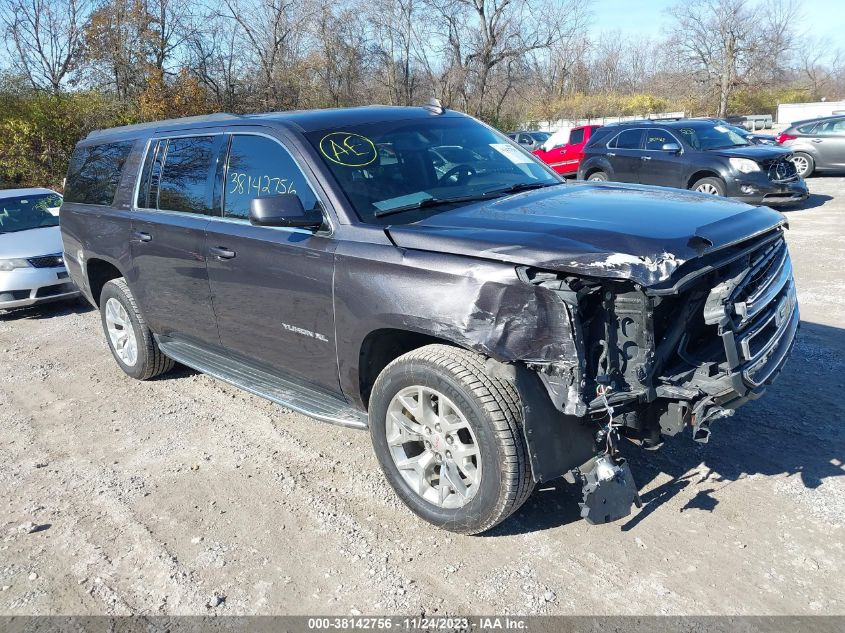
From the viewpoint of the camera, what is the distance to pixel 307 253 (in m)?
3.61

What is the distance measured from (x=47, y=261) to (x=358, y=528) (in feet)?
22.6

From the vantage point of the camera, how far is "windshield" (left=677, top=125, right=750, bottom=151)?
12.7 metres

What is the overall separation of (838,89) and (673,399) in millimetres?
73637

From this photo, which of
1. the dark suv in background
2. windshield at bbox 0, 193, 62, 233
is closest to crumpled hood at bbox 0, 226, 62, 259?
windshield at bbox 0, 193, 62, 233

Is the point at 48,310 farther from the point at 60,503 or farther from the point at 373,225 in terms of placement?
the point at 373,225

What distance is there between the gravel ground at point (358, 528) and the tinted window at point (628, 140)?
947 centimetres

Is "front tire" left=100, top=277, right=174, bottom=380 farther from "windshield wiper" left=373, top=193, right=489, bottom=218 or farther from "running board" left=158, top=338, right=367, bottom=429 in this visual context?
"windshield wiper" left=373, top=193, right=489, bottom=218

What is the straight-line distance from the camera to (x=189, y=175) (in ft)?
15.0

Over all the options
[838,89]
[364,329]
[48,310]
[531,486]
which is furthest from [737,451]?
[838,89]

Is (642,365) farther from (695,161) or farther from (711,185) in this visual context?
(695,161)

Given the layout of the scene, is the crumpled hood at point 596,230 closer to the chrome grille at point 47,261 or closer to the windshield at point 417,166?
the windshield at point 417,166

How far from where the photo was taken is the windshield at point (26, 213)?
9.34 metres

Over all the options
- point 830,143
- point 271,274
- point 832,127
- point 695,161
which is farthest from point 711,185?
point 271,274

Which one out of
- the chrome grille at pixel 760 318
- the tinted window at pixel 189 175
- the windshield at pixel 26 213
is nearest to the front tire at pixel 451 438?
the chrome grille at pixel 760 318
